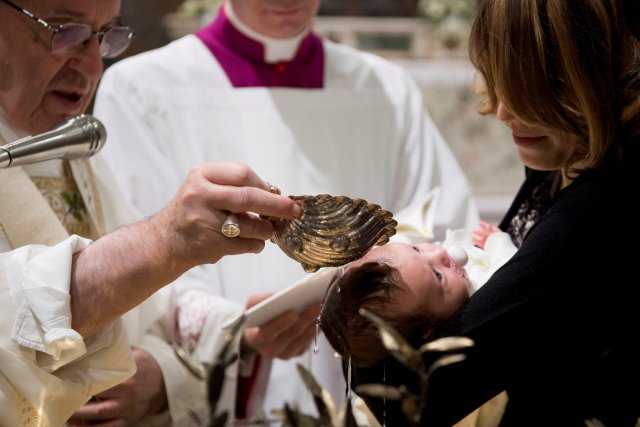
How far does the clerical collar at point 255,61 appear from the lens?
3844 mm

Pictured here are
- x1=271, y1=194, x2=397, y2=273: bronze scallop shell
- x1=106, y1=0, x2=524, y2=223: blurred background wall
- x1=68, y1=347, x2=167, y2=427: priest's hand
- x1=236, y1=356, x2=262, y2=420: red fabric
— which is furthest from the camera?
x1=106, y1=0, x2=524, y2=223: blurred background wall

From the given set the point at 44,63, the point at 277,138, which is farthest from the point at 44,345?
the point at 277,138

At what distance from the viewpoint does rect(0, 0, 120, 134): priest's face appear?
7.43 feet

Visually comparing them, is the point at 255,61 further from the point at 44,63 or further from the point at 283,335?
the point at 44,63

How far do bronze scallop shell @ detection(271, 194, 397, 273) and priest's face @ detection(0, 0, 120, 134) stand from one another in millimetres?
857

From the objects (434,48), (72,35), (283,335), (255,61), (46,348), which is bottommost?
(434,48)

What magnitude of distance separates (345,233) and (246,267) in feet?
5.96

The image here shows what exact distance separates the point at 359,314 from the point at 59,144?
2.17 feet

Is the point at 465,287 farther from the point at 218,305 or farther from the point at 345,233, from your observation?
the point at 218,305

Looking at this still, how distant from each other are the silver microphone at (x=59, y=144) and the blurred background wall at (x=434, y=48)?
13.9 ft

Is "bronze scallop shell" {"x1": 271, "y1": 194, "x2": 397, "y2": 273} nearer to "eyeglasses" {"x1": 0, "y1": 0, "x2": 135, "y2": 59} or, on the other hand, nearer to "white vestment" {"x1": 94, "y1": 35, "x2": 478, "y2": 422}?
"eyeglasses" {"x1": 0, "y1": 0, "x2": 135, "y2": 59}

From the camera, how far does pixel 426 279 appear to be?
198 centimetres

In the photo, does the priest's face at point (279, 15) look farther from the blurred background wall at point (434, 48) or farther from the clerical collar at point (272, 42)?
the blurred background wall at point (434, 48)

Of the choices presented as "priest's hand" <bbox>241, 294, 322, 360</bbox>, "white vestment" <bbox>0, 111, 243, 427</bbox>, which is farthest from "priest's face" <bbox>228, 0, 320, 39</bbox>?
"white vestment" <bbox>0, 111, 243, 427</bbox>
